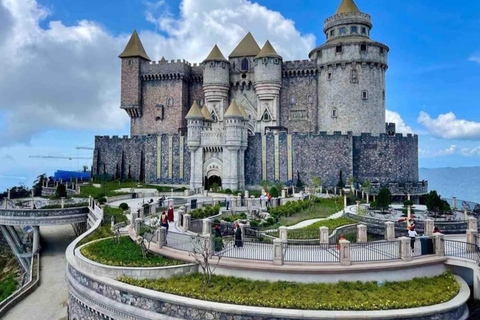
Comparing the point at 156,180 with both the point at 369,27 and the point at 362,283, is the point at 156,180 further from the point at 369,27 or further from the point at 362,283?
the point at 362,283

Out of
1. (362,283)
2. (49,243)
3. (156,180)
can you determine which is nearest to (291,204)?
(362,283)

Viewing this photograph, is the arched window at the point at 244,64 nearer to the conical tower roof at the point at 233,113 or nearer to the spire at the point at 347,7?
the conical tower roof at the point at 233,113

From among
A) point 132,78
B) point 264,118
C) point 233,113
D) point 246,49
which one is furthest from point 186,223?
point 132,78

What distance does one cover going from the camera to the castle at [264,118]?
41062 millimetres

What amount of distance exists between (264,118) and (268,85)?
3688 mm

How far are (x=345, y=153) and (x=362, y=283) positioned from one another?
94.7 ft

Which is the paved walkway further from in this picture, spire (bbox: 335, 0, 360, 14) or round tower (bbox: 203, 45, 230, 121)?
spire (bbox: 335, 0, 360, 14)

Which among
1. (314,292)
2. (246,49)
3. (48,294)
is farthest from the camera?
(246,49)

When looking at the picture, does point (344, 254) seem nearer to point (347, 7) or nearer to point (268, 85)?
point (268, 85)

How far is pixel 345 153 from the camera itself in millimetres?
40781

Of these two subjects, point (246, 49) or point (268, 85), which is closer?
point (268, 85)

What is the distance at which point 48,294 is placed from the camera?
810 inches

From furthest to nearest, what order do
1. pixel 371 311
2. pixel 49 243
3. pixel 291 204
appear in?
pixel 49 243
pixel 291 204
pixel 371 311

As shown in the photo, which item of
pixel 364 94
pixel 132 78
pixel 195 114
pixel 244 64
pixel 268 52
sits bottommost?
pixel 195 114
